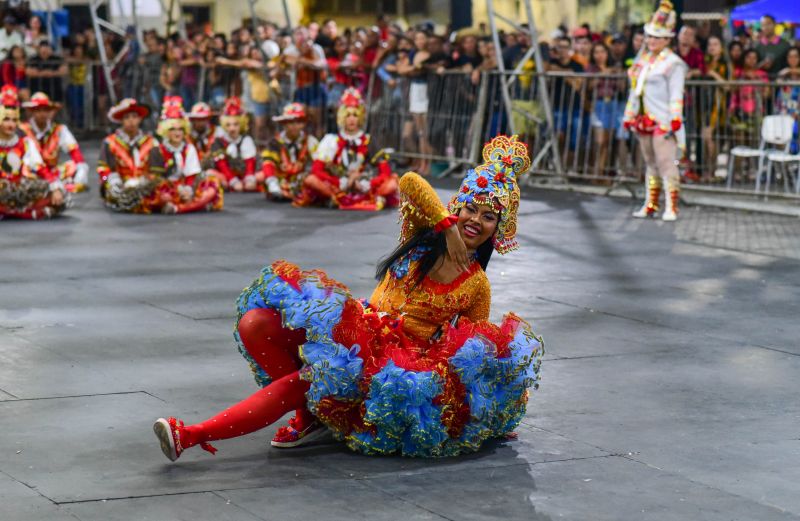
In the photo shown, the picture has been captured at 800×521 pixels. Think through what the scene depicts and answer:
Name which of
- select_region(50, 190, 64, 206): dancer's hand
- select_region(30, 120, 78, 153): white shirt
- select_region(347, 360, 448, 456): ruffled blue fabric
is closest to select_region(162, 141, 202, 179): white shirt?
select_region(30, 120, 78, 153): white shirt

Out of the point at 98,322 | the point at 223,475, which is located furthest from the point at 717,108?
the point at 223,475

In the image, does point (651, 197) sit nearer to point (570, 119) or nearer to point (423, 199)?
point (570, 119)

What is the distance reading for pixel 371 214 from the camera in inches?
560

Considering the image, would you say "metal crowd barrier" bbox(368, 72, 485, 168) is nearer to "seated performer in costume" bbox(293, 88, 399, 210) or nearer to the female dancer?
"seated performer in costume" bbox(293, 88, 399, 210)

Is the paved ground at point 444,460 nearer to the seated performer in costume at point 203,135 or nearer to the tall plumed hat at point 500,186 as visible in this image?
the tall plumed hat at point 500,186

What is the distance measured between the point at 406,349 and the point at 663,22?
27.8 ft

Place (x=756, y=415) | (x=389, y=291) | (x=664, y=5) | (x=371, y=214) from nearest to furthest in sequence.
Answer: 1. (x=389, y=291)
2. (x=756, y=415)
3. (x=664, y=5)
4. (x=371, y=214)

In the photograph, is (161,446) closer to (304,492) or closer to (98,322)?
(304,492)

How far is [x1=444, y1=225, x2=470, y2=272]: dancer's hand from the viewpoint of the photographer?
5320 mm

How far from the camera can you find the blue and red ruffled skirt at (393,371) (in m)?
5.16

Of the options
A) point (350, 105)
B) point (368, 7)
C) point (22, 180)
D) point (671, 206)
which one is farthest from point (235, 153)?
point (368, 7)

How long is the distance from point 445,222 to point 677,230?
8174 millimetres

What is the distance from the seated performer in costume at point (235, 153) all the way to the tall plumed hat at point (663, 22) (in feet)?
18.4

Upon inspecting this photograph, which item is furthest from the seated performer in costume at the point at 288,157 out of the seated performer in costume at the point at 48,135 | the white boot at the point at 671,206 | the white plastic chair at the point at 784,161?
the white plastic chair at the point at 784,161
